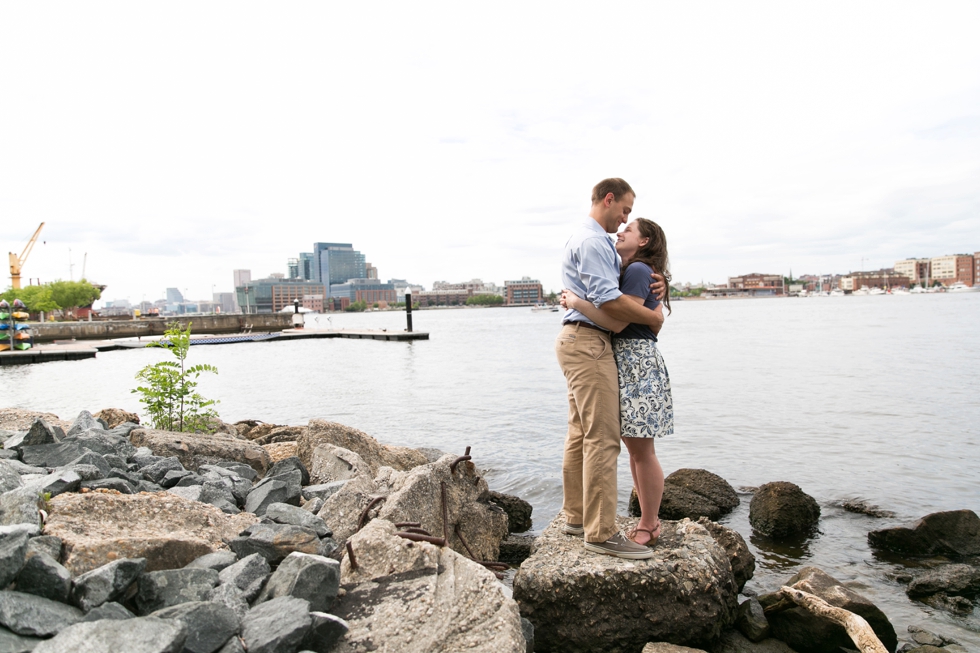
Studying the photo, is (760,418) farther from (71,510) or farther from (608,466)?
(71,510)

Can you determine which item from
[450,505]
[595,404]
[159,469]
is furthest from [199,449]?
[595,404]

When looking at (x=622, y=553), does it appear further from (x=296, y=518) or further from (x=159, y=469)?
(x=159, y=469)

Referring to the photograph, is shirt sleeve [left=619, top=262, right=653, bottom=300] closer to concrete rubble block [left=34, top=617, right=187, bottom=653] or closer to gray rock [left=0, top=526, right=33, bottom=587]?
concrete rubble block [left=34, top=617, right=187, bottom=653]

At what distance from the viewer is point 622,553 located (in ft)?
12.9

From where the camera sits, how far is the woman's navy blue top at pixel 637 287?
3740mm

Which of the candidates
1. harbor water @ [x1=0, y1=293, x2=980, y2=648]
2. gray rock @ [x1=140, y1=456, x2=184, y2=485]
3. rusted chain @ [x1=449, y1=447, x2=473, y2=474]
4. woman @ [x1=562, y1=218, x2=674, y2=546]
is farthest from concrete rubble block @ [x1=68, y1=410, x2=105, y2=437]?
woman @ [x1=562, y1=218, x2=674, y2=546]

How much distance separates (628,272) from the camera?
376 cm

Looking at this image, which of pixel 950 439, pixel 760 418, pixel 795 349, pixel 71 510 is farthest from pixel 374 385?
pixel 795 349

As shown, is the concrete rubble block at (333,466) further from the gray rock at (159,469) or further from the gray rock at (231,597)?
the gray rock at (231,597)

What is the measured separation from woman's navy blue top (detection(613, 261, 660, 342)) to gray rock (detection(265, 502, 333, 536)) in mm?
2252

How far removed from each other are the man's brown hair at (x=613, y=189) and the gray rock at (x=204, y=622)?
2.84 m

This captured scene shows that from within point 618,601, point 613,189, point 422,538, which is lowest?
point 618,601

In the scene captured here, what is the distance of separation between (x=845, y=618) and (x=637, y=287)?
2516 mm

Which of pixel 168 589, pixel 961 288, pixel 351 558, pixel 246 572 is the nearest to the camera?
pixel 168 589
